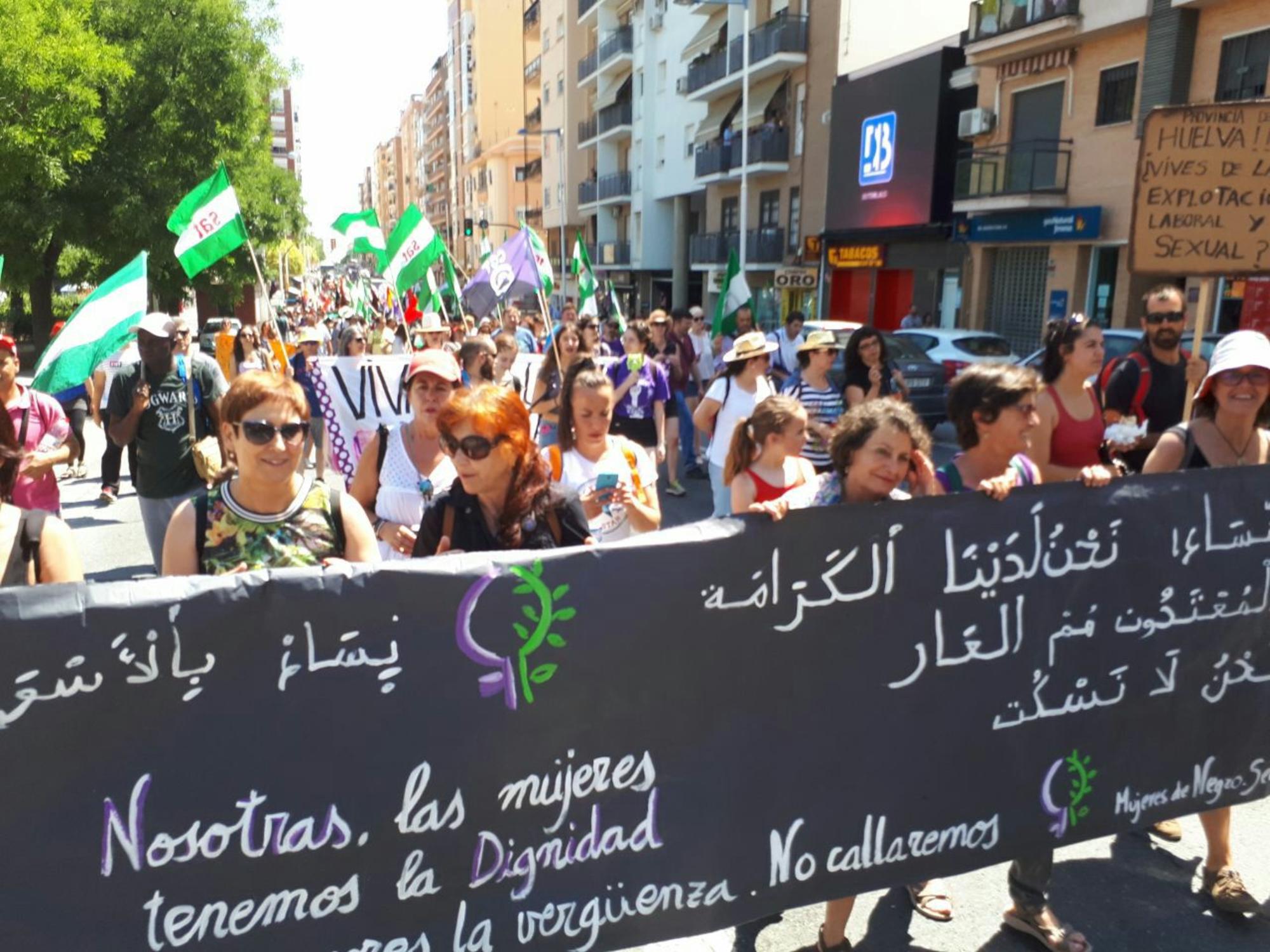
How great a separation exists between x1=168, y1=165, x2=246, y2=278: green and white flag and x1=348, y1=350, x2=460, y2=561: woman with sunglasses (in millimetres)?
4408

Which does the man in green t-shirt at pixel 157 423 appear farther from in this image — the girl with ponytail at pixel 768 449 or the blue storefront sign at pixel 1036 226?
the blue storefront sign at pixel 1036 226

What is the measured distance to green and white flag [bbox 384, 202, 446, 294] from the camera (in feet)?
39.0

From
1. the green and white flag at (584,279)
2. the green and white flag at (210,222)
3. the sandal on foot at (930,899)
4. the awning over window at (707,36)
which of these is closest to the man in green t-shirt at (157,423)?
the green and white flag at (210,222)

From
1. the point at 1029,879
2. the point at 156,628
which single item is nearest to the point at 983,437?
the point at 1029,879

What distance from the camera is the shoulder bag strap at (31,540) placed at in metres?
2.59

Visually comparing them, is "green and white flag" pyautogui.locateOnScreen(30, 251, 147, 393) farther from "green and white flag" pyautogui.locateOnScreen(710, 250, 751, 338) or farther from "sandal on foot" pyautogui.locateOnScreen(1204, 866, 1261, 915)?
"green and white flag" pyautogui.locateOnScreen(710, 250, 751, 338)

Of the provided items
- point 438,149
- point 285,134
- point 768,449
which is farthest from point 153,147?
point 438,149

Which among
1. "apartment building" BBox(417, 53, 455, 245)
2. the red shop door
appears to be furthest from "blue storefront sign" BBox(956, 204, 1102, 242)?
"apartment building" BBox(417, 53, 455, 245)

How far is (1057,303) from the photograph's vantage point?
20781 mm

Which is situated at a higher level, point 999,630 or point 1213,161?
point 1213,161

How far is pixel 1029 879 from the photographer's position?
3.05 m

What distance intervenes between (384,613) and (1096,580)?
1944mm

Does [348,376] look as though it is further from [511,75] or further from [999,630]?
[511,75]

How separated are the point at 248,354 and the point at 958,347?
9.09 m
